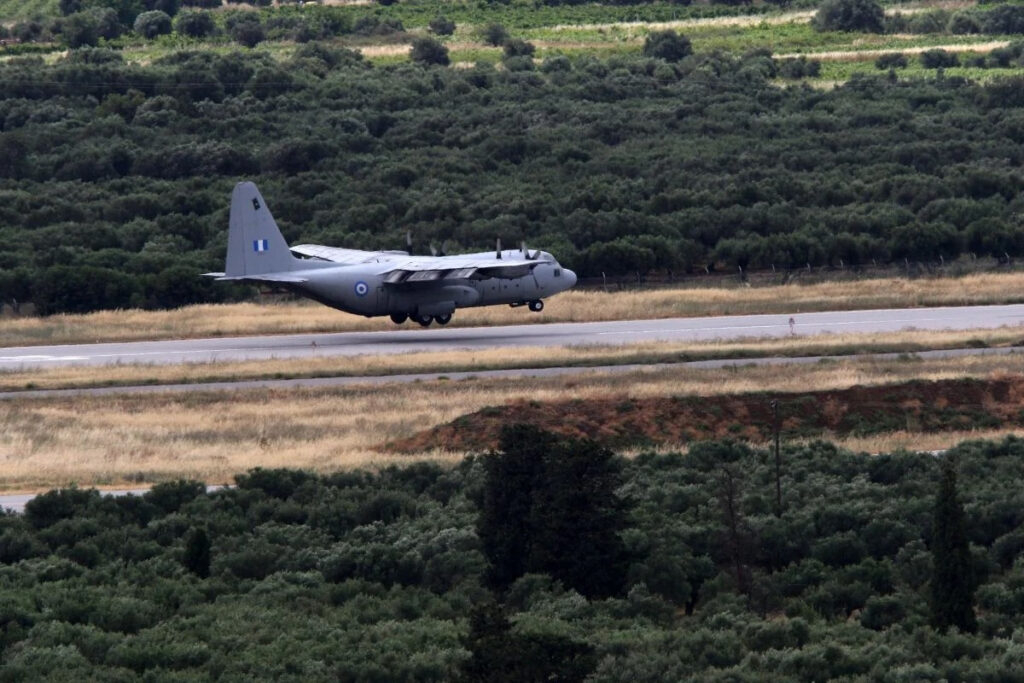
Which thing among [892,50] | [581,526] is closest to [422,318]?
[581,526]

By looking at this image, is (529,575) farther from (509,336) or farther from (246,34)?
(246,34)

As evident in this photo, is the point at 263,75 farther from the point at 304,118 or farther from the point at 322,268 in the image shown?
the point at 322,268

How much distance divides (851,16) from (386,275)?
85.3 m

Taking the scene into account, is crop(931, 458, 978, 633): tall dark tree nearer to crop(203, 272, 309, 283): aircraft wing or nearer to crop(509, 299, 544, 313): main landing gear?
crop(203, 272, 309, 283): aircraft wing

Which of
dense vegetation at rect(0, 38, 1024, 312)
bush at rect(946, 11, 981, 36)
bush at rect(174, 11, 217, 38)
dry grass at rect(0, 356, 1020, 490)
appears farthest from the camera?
bush at rect(946, 11, 981, 36)

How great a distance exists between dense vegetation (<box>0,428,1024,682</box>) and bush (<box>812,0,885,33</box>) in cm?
10374

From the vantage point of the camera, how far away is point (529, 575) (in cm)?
2448

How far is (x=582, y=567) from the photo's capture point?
81.1 feet

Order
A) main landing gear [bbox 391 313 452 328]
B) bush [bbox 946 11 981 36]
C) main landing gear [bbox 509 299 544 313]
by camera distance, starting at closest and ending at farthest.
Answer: main landing gear [bbox 391 313 452 328]
main landing gear [bbox 509 299 544 313]
bush [bbox 946 11 981 36]

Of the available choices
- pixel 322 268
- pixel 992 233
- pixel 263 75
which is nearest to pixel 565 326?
pixel 322 268

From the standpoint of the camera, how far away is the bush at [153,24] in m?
127

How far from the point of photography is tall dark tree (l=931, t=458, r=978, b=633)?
21.6 meters

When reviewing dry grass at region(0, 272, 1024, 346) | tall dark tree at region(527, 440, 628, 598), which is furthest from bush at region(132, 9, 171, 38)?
tall dark tree at region(527, 440, 628, 598)

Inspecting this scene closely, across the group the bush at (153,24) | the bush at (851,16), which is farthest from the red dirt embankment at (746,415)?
the bush at (153,24)
